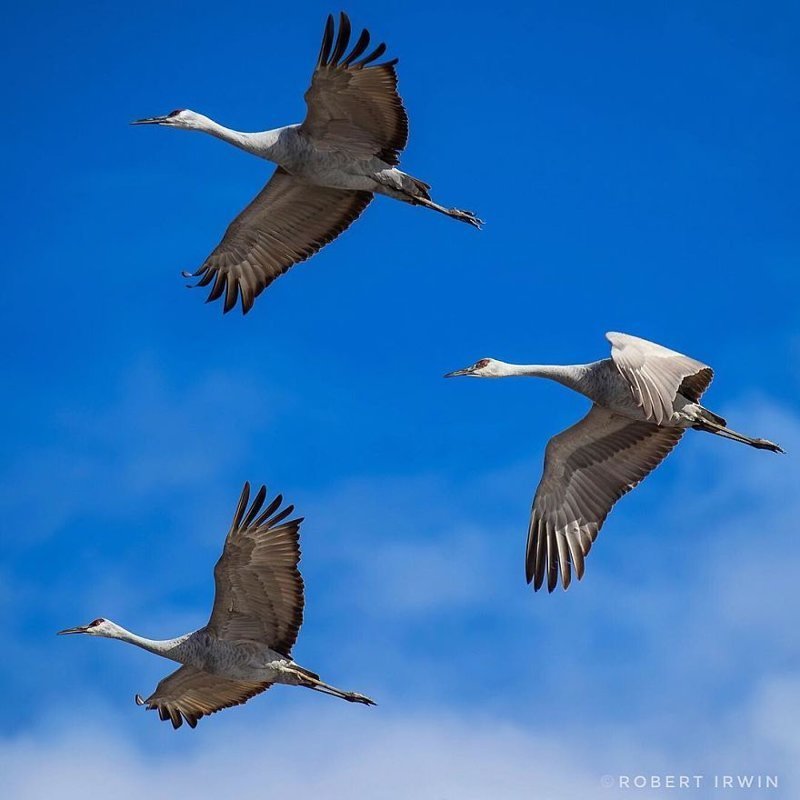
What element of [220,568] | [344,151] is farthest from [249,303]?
[220,568]

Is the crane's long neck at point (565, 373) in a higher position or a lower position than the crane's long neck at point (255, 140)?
lower

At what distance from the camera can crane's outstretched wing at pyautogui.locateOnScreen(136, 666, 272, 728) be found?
17.7 meters

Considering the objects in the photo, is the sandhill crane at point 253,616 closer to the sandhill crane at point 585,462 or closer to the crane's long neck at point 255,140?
the sandhill crane at point 585,462

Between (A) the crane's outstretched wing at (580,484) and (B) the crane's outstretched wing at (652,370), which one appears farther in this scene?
(A) the crane's outstretched wing at (580,484)

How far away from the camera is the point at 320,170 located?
17.8 meters

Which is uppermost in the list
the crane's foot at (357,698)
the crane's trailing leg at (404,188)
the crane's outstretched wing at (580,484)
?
the crane's trailing leg at (404,188)

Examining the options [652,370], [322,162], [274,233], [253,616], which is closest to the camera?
[652,370]

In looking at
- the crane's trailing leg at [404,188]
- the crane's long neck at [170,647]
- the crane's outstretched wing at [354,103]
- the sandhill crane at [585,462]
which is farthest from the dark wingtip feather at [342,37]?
the crane's long neck at [170,647]

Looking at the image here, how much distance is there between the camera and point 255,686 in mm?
17719

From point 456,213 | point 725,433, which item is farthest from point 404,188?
point 725,433

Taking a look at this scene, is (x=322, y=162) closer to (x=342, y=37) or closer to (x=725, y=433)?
(x=342, y=37)

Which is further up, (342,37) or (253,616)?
(342,37)

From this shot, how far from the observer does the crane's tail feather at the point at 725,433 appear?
56.9 feet

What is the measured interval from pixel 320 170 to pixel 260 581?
4364 mm
